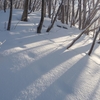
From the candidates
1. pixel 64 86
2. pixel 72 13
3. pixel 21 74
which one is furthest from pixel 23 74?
pixel 72 13

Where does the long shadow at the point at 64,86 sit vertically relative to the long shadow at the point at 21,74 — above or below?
below

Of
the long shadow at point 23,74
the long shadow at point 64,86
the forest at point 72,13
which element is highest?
the forest at point 72,13

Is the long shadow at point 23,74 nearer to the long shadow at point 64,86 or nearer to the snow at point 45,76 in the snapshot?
the snow at point 45,76

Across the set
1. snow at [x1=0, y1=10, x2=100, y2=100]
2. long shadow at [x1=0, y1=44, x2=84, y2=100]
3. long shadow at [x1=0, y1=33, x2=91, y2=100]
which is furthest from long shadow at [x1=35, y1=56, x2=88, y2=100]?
long shadow at [x1=0, y1=44, x2=84, y2=100]

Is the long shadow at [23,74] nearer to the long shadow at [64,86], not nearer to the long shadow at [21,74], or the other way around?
the long shadow at [21,74]

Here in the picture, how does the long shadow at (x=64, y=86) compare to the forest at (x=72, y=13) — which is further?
the forest at (x=72, y=13)

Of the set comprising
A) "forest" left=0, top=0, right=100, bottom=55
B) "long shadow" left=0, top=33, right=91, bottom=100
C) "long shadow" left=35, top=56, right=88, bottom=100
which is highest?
"forest" left=0, top=0, right=100, bottom=55

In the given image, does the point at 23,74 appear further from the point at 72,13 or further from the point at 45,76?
the point at 72,13

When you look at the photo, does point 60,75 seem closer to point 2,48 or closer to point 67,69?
point 67,69

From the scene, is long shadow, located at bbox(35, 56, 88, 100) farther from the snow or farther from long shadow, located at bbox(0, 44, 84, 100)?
long shadow, located at bbox(0, 44, 84, 100)

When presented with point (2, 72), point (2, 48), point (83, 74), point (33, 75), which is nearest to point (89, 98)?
point (83, 74)

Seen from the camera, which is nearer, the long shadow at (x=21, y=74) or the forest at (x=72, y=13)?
the long shadow at (x=21, y=74)

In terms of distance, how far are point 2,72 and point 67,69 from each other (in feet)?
4.41

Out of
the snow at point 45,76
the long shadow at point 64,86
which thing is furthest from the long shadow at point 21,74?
the long shadow at point 64,86
